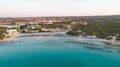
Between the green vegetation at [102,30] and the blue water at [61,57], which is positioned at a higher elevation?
the green vegetation at [102,30]

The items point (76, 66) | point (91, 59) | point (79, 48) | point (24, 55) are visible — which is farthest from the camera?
point (79, 48)

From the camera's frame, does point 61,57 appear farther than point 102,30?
No

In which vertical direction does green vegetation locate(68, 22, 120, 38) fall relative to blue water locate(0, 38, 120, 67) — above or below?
above

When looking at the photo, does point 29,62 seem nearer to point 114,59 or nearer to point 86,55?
point 86,55

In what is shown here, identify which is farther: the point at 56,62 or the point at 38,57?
the point at 38,57

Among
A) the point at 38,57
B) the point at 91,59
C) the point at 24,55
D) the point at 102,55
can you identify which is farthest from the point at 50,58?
the point at 102,55

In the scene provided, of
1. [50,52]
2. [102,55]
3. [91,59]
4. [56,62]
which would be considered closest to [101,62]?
[91,59]

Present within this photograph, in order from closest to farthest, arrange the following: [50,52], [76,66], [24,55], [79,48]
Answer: [76,66] < [24,55] < [50,52] < [79,48]

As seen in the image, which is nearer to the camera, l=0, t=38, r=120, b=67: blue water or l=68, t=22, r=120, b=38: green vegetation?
l=0, t=38, r=120, b=67: blue water

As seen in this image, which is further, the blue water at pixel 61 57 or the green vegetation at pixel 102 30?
the green vegetation at pixel 102 30

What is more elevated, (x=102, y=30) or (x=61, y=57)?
(x=102, y=30)
